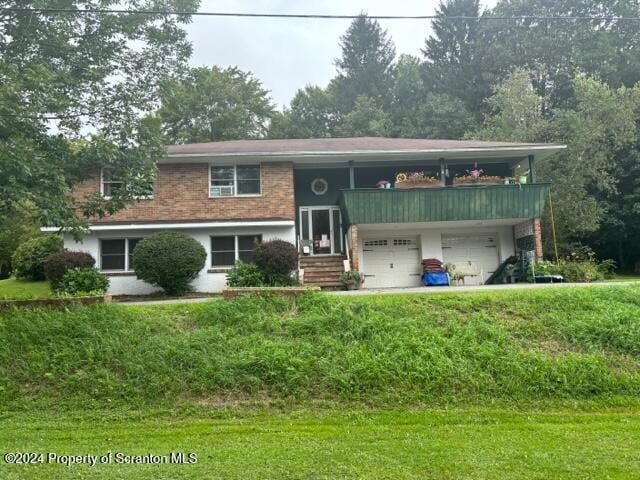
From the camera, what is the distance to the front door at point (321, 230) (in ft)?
57.7

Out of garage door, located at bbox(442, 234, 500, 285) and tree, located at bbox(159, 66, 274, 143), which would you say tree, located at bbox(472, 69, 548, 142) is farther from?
tree, located at bbox(159, 66, 274, 143)

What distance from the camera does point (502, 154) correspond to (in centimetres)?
1725

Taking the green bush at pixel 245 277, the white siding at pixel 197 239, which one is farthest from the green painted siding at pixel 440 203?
the green bush at pixel 245 277

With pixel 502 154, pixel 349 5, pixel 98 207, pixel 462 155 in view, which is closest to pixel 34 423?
pixel 98 207

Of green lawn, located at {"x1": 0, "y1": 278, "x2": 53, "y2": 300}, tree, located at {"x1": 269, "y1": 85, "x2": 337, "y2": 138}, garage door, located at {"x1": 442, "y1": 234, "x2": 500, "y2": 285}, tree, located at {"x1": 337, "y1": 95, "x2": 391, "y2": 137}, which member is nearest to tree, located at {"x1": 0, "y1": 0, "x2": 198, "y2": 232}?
green lawn, located at {"x1": 0, "y1": 278, "x2": 53, "y2": 300}

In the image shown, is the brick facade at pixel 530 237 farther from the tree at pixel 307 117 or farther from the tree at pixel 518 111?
the tree at pixel 307 117

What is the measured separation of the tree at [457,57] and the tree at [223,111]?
1403 cm

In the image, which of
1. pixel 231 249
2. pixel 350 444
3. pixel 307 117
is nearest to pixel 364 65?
pixel 307 117

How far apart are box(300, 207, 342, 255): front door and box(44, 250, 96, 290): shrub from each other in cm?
727

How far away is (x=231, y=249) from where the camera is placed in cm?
1619

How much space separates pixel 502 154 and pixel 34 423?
1605 cm

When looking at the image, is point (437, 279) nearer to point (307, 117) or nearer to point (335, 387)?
point (335, 387)

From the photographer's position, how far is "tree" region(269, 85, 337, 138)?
38.4 m

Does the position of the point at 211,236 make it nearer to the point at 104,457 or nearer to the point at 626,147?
the point at 104,457
